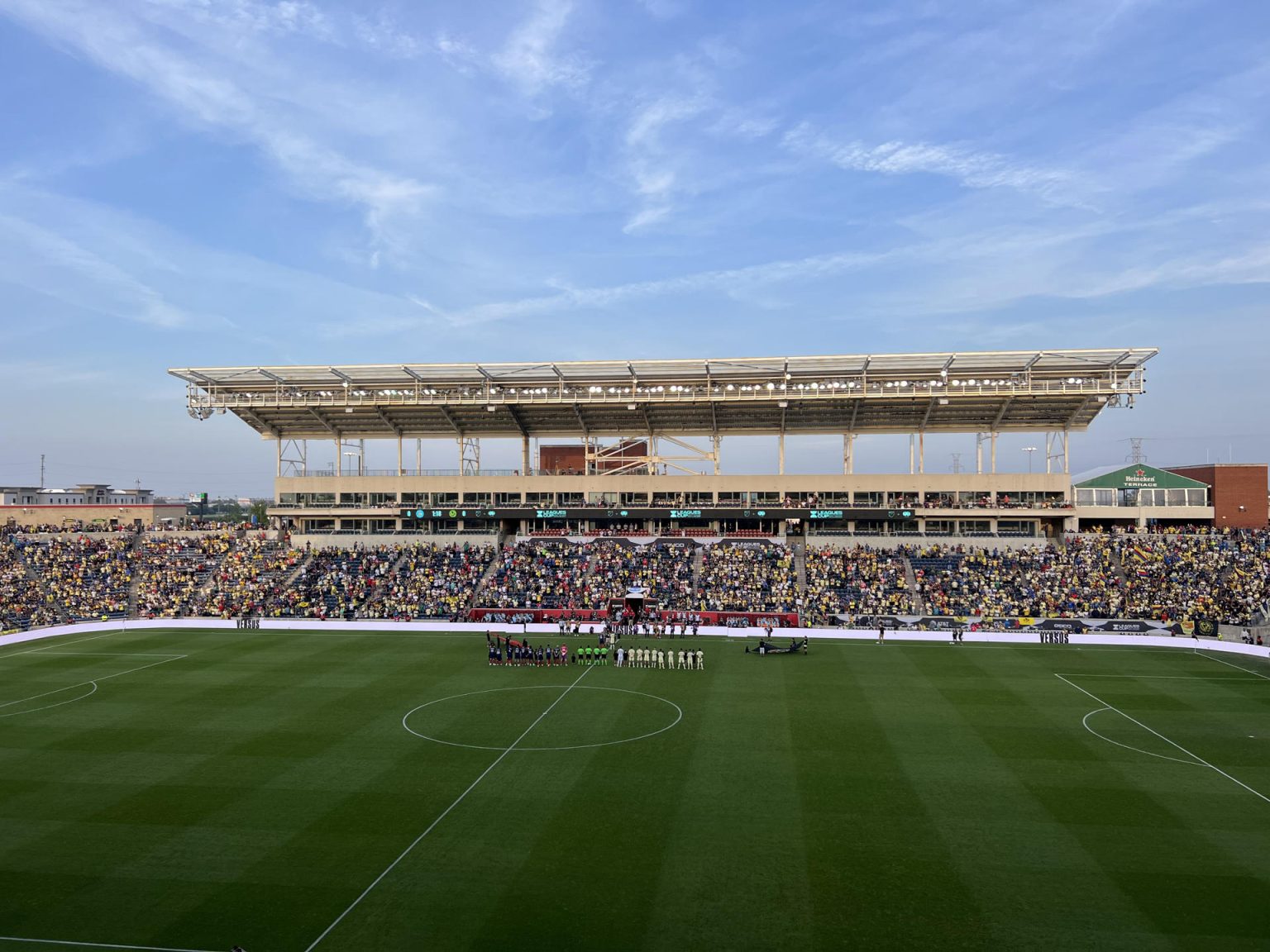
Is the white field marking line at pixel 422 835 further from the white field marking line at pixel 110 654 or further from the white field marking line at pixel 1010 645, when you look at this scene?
the white field marking line at pixel 110 654

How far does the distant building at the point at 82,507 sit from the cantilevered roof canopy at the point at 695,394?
28667mm

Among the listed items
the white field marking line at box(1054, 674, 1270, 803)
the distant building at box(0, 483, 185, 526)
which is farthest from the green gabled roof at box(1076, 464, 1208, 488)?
the distant building at box(0, 483, 185, 526)

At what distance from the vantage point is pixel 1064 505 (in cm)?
5512

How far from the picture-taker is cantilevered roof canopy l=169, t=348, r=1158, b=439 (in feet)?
169

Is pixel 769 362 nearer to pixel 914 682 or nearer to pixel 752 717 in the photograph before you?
pixel 914 682

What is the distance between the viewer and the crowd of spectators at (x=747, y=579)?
156ft

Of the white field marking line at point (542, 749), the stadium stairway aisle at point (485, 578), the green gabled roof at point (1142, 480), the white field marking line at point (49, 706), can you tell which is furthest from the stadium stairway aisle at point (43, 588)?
the green gabled roof at point (1142, 480)

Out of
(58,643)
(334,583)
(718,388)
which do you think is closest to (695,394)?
(718,388)

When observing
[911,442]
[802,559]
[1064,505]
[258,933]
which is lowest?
[258,933]

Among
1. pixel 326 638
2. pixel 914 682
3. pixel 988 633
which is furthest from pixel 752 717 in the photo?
pixel 326 638

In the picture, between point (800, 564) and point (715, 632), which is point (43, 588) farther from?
point (800, 564)

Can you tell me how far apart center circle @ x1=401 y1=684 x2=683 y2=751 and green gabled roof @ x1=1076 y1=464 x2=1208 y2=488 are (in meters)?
47.0

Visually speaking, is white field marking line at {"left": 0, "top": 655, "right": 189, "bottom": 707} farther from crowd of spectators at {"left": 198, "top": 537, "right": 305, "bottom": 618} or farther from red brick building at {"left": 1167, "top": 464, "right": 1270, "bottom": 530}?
red brick building at {"left": 1167, "top": 464, "right": 1270, "bottom": 530}

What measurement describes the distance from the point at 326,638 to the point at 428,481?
20679 millimetres
